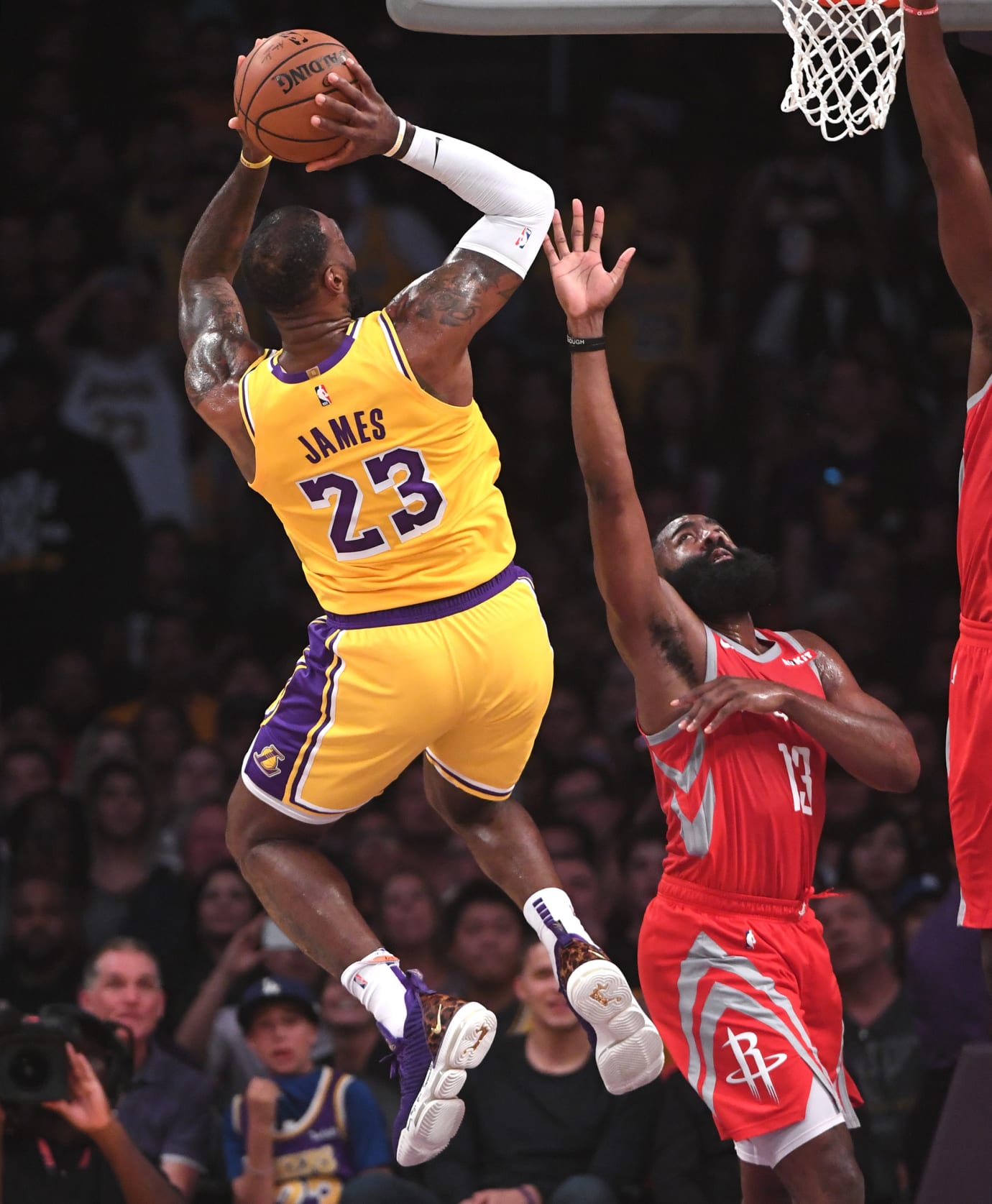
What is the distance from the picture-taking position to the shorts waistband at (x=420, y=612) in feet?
17.0

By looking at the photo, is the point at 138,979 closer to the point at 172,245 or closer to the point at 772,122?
the point at 172,245

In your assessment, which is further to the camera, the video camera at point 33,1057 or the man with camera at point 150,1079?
the man with camera at point 150,1079

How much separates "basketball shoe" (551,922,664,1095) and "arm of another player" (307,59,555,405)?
1581 mm

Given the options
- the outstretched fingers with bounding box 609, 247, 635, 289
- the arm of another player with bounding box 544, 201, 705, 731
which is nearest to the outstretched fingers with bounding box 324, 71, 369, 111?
→ the arm of another player with bounding box 544, 201, 705, 731

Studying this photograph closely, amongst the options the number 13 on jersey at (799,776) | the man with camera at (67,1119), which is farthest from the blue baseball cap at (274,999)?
the number 13 on jersey at (799,776)

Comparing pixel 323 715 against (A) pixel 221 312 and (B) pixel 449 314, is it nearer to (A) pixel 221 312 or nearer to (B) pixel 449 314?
(B) pixel 449 314

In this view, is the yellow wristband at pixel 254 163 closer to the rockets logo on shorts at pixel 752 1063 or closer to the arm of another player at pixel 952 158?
the arm of another player at pixel 952 158

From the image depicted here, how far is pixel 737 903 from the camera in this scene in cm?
551

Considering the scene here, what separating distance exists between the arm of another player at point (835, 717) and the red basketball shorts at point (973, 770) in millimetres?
553

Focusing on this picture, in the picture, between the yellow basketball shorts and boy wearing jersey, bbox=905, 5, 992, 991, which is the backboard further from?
the yellow basketball shorts

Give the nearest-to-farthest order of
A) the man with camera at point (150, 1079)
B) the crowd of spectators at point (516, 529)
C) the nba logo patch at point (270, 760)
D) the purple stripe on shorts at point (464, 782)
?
the nba logo patch at point (270, 760) → the purple stripe on shorts at point (464, 782) → the man with camera at point (150, 1079) → the crowd of spectators at point (516, 529)

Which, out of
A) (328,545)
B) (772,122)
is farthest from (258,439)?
(772,122)

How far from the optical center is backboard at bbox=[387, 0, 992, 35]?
17.1 feet

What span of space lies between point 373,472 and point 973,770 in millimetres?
1795
